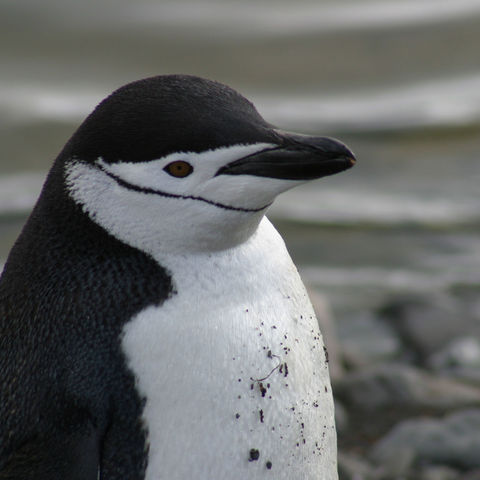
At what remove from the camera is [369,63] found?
25.2ft

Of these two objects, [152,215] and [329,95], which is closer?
[152,215]

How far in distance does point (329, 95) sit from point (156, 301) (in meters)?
5.38

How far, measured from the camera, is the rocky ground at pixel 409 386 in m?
3.75

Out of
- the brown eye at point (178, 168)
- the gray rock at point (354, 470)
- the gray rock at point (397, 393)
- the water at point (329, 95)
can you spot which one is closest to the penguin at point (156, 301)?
the brown eye at point (178, 168)

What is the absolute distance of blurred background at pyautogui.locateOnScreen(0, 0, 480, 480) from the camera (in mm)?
4219

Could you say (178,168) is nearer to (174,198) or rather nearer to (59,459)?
(174,198)

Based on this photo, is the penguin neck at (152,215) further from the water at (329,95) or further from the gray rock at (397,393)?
the water at (329,95)

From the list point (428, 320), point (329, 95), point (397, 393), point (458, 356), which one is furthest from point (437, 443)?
point (329, 95)

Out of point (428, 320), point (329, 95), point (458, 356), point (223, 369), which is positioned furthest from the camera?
point (329, 95)

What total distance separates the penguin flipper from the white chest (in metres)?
0.12

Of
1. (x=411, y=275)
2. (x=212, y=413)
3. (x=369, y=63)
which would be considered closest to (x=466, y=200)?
(x=411, y=275)

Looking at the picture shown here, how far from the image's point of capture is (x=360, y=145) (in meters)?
6.78

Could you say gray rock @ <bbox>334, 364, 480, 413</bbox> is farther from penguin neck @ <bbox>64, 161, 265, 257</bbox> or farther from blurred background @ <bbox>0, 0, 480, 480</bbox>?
penguin neck @ <bbox>64, 161, 265, 257</bbox>

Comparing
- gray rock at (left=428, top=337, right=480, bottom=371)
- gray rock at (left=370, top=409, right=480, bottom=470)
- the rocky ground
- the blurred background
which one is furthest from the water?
gray rock at (left=370, top=409, right=480, bottom=470)
